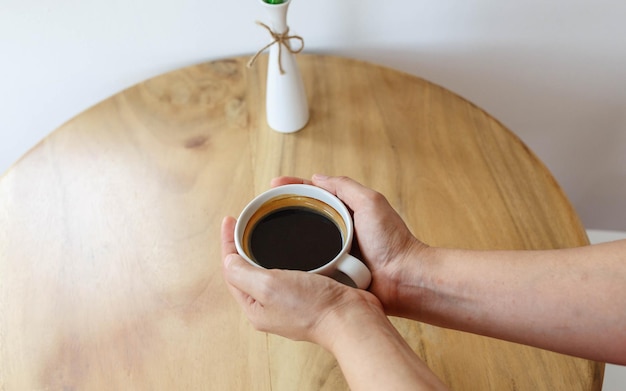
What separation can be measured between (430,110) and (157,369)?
60 cm

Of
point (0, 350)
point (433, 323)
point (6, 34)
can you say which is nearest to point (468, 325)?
point (433, 323)

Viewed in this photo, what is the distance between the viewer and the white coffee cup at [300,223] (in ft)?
2.00

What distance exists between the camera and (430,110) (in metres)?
0.96

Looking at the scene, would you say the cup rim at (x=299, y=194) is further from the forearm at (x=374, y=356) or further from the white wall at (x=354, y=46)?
the white wall at (x=354, y=46)

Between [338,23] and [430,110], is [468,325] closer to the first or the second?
[430,110]

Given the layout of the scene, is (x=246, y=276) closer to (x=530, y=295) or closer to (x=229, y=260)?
(x=229, y=260)

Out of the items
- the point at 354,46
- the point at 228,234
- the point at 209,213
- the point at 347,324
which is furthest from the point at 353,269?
the point at 354,46

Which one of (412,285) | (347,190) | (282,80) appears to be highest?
(282,80)

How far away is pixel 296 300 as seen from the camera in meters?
0.60

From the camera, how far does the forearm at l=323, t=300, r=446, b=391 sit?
551mm

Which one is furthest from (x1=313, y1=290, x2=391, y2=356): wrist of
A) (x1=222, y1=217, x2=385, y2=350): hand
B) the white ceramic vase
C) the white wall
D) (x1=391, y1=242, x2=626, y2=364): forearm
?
the white wall

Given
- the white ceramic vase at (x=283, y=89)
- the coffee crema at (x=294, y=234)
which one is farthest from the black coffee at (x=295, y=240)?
the white ceramic vase at (x=283, y=89)

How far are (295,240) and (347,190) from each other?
0.12 meters

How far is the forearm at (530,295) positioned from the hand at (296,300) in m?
0.10
